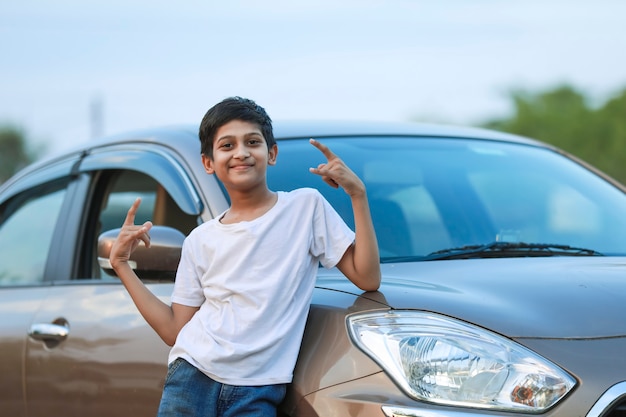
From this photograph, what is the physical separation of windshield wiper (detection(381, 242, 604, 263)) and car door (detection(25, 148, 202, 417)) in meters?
0.72

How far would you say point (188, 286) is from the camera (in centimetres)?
300

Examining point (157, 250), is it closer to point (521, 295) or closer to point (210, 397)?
point (210, 397)

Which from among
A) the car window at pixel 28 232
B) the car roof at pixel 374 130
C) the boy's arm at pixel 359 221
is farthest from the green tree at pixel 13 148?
the boy's arm at pixel 359 221

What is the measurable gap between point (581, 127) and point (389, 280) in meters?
43.4

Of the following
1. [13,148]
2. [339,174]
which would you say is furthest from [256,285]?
[13,148]

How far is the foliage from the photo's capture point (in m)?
38.1

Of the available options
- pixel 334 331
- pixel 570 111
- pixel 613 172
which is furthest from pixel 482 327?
pixel 570 111

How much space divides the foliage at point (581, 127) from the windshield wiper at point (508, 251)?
3133 centimetres

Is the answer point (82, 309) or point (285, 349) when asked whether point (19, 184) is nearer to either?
point (82, 309)

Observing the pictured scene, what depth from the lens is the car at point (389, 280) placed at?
253 centimetres

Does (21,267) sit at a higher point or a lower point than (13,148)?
higher

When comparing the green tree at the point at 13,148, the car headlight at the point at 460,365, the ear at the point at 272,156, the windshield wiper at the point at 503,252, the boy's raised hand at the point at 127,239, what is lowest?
the green tree at the point at 13,148

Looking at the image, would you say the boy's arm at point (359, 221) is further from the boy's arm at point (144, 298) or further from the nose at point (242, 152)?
the boy's arm at point (144, 298)

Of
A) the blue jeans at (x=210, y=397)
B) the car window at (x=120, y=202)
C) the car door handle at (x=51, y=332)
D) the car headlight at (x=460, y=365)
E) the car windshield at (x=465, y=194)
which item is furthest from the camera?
the car window at (x=120, y=202)
